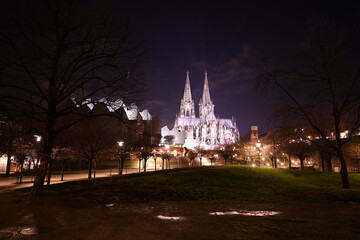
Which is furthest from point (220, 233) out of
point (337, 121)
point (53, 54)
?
point (337, 121)

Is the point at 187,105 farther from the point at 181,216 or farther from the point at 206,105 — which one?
the point at 181,216

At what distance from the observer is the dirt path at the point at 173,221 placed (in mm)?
5457

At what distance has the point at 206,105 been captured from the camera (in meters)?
159

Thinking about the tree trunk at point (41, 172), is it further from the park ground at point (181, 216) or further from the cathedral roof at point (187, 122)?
the cathedral roof at point (187, 122)

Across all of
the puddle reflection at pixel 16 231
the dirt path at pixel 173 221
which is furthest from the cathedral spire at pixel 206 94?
the puddle reflection at pixel 16 231

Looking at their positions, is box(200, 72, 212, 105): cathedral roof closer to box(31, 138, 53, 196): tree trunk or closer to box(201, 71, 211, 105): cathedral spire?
box(201, 71, 211, 105): cathedral spire

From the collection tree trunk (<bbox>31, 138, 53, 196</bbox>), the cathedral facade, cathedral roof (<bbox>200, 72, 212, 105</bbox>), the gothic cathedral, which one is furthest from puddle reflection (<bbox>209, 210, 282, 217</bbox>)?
cathedral roof (<bbox>200, 72, 212, 105</bbox>)

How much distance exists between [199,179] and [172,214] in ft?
33.4

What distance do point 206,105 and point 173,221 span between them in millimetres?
153848

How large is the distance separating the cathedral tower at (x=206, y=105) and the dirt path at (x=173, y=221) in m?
140

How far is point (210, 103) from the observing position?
522 ft

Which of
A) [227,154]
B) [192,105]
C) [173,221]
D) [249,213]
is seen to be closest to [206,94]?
[192,105]

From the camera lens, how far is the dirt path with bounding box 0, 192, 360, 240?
5457mm

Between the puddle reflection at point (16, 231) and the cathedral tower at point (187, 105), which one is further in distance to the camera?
the cathedral tower at point (187, 105)
